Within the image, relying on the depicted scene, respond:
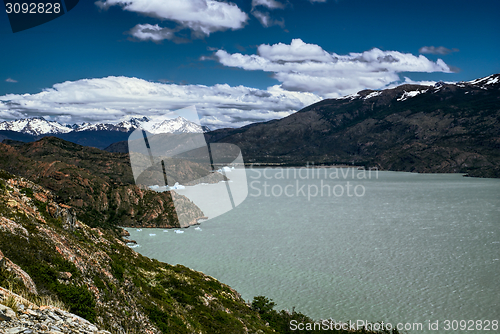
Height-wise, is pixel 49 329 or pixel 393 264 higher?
pixel 49 329

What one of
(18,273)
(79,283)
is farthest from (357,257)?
(18,273)

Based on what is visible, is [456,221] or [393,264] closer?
[393,264]

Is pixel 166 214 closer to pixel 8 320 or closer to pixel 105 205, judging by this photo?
pixel 105 205

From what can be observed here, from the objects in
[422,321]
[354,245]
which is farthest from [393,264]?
[422,321]

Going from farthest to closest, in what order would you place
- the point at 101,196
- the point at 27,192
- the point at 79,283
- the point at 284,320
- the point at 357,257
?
1. the point at 101,196
2. the point at 357,257
3. the point at 284,320
4. the point at 27,192
5. the point at 79,283

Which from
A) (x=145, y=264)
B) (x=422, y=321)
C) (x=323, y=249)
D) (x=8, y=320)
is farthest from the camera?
(x=323, y=249)

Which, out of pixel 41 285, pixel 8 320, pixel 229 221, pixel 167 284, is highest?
pixel 8 320

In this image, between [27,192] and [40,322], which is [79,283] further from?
[27,192]
